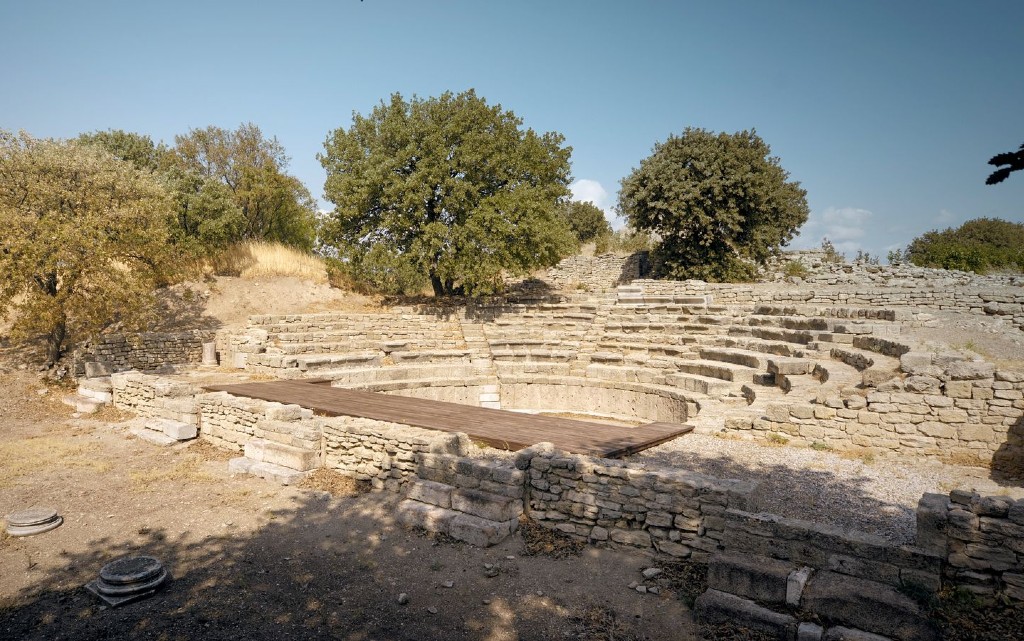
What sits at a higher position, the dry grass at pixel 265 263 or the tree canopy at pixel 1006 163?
the dry grass at pixel 265 263

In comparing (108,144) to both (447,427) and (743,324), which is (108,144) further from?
(743,324)

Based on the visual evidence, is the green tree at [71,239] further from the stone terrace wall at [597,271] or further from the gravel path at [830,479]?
the stone terrace wall at [597,271]

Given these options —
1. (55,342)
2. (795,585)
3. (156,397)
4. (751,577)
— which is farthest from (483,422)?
(55,342)

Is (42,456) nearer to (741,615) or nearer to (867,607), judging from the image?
(741,615)

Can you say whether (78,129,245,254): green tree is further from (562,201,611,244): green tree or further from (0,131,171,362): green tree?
(562,201,611,244): green tree

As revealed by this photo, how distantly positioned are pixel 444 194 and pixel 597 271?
12411 mm

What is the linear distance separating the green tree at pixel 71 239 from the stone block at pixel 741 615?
636 inches

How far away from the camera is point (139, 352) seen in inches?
701

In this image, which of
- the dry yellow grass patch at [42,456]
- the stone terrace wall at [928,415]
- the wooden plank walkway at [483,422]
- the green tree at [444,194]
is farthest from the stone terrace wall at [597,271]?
the dry yellow grass patch at [42,456]

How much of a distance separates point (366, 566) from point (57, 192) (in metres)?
14.7

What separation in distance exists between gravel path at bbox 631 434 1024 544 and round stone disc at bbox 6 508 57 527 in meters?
8.30

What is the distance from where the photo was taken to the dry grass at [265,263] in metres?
24.4

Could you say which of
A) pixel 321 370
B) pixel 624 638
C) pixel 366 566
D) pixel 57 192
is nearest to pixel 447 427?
pixel 366 566

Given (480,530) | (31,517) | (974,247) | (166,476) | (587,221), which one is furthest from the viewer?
(587,221)
